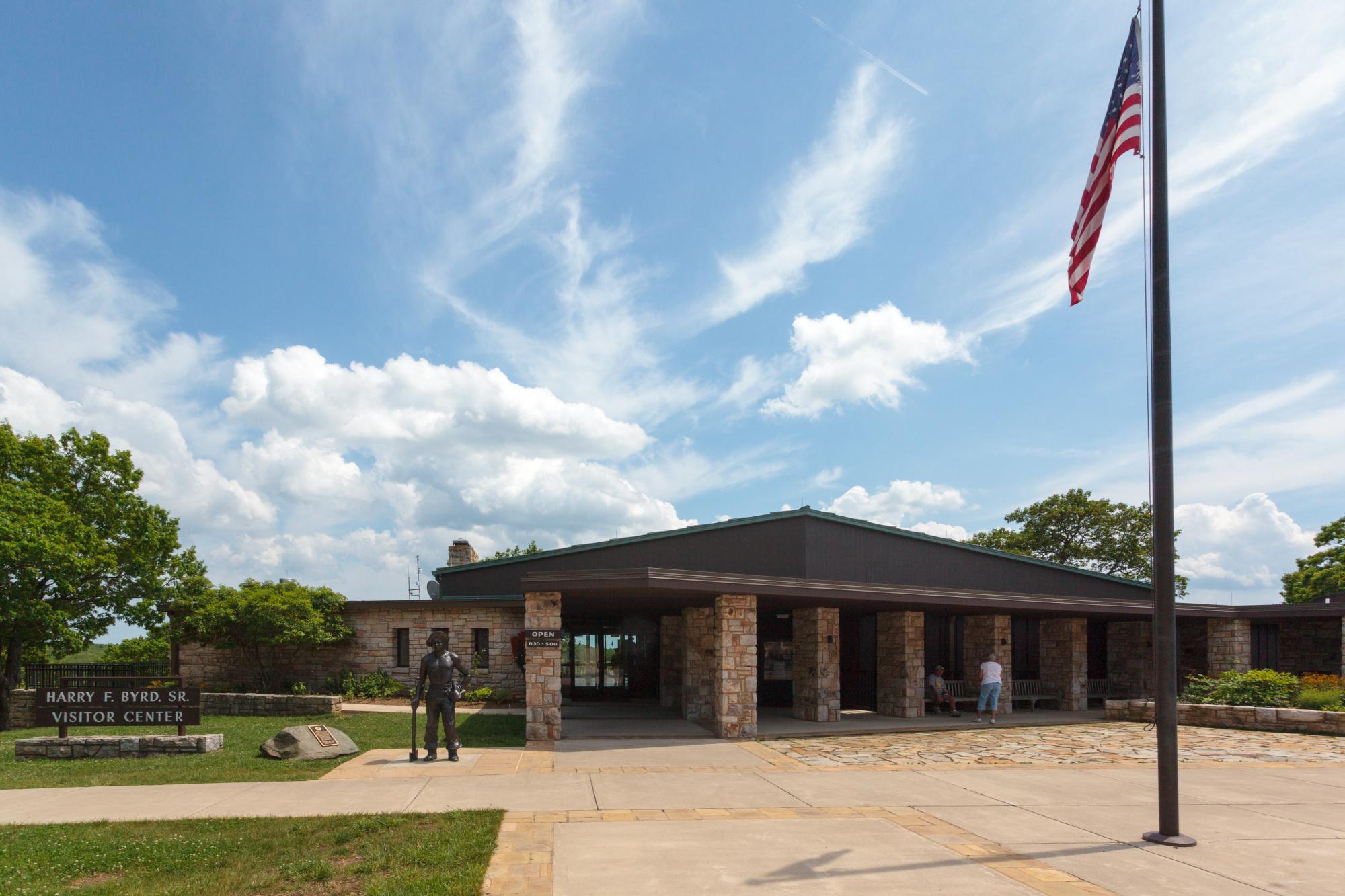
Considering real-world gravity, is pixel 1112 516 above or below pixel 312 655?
above

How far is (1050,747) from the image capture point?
1459 cm

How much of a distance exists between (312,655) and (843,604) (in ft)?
52.1

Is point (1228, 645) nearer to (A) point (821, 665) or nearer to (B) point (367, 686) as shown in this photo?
(A) point (821, 665)

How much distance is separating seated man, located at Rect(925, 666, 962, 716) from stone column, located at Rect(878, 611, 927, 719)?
72 centimetres

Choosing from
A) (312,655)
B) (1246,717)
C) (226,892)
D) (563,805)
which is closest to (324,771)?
(563,805)

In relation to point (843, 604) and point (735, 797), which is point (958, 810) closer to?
point (735, 797)

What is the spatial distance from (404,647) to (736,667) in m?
12.7

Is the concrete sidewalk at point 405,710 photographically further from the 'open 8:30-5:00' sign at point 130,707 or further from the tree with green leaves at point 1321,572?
the tree with green leaves at point 1321,572

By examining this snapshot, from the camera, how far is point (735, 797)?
379 inches

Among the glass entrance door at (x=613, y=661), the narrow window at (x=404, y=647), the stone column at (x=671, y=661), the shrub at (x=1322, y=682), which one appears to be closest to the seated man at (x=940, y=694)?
the stone column at (x=671, y=661)

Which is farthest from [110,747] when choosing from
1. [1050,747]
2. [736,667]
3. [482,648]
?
[1050,747]

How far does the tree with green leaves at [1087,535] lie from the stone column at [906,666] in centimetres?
2874

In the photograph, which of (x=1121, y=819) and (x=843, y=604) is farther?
(x=843, y=604)

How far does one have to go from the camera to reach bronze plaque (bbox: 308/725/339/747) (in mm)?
12758
